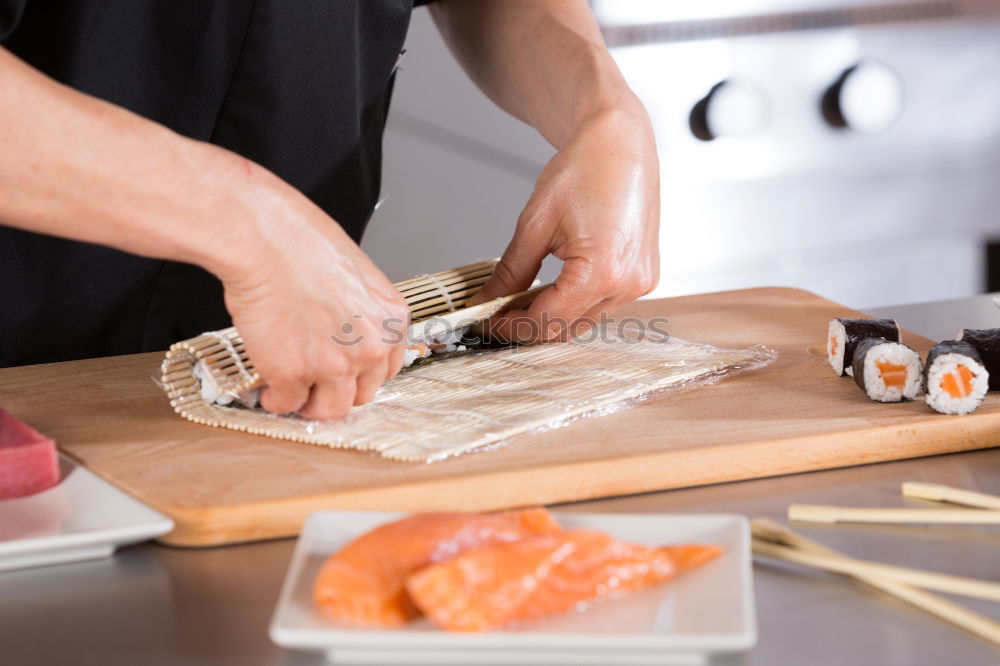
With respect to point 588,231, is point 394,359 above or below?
below

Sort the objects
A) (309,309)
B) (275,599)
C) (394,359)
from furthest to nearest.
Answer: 1. (394,359)
2. (309,309)
3. (275,599)

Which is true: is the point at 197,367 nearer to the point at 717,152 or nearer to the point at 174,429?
the point at 174,429

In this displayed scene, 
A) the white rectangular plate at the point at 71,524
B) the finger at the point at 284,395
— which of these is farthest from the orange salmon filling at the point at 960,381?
the white rectangular plate at the point at 71,524

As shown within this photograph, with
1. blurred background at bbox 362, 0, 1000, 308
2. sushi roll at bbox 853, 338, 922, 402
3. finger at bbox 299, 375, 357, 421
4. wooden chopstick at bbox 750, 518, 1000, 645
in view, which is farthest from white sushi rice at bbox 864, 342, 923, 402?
blurred background at bbox 362, 0, 1000, 308

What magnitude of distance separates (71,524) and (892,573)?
64cm

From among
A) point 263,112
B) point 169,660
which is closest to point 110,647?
point 169,660

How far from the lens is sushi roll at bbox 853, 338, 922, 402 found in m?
1.19

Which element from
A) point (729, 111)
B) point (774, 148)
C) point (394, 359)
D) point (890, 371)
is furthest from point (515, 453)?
point (774, 148)

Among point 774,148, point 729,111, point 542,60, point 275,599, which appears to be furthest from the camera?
point 774,148

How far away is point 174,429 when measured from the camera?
122 centimetres

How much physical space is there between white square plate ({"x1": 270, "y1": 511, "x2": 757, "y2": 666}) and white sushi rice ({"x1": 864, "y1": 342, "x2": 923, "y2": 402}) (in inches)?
17.3

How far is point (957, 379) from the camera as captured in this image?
115 cm

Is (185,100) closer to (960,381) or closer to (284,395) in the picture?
(284,395)

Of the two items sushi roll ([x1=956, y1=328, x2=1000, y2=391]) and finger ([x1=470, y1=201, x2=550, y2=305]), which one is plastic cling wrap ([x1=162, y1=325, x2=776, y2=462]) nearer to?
finger ([x1=470, y1=201, x2=550, y2=305])
